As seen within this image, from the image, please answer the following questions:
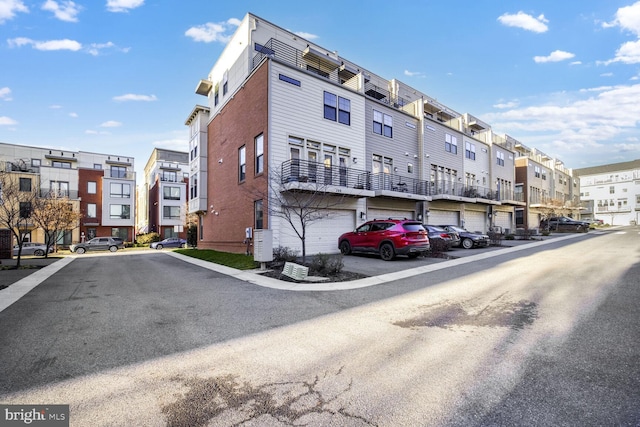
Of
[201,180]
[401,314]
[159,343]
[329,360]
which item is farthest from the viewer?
[201,180]

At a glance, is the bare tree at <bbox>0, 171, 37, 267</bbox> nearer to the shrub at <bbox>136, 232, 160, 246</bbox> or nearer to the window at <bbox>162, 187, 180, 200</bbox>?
the shrub at <bbox>136, 232, 160, 246</bbox>

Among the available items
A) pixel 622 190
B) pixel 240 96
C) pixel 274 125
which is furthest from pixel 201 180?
pixel 622 190

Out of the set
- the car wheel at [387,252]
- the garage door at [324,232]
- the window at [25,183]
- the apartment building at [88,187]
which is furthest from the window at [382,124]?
the apartment building at [88,187]

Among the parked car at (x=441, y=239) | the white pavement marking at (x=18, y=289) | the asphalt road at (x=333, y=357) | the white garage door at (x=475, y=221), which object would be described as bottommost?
the white pavement marking at (x=18, y=289)

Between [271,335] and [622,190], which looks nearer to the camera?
[271,335]

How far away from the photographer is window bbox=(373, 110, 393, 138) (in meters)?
22.2

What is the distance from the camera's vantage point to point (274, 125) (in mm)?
16203

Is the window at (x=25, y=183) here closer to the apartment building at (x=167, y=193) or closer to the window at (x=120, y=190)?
the window at (x=120, y=190)

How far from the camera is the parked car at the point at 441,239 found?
15414 millimetres

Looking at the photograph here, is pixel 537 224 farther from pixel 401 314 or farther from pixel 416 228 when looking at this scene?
pixel 401 314

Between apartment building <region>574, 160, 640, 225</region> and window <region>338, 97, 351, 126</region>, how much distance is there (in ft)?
234

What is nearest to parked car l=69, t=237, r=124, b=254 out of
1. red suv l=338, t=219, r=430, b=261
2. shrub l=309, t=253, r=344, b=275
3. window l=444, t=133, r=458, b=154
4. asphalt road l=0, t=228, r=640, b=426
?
asphalt road l=0, t=228, r=640, b=426

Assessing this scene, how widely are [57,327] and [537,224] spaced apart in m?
53.0

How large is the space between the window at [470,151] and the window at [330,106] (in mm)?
17975
